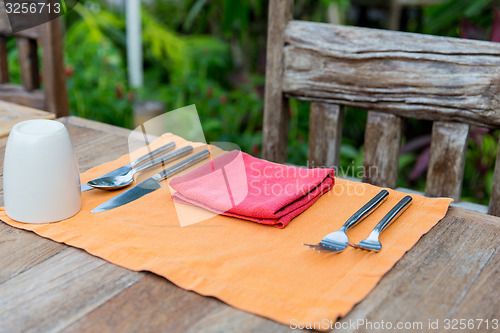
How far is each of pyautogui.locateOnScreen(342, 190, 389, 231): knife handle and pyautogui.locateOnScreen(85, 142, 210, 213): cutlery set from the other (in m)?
0.33

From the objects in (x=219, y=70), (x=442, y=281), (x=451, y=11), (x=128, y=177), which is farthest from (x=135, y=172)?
(x=219, y=70)

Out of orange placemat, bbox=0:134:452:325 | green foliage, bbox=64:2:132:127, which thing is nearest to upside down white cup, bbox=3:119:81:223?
orange placemat, bbox=0:134:452:325

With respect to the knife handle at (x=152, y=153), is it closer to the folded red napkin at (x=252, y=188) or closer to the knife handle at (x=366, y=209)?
the folded red napkin at (x=252, y=188)

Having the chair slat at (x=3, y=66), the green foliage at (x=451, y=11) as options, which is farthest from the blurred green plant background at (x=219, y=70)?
the chair slat at (x=3, y=66)

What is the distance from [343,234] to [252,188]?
0.63 feet

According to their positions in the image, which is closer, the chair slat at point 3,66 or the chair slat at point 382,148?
the chair slat at point 382,148

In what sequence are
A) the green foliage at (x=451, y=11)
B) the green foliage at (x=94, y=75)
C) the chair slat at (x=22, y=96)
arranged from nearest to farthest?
the chair slat at (x=22, y=96)
the green foliage at (x=451, y=11)
the green foliage at (x=94, y=75)

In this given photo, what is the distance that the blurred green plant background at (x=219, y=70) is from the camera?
2.58 meters

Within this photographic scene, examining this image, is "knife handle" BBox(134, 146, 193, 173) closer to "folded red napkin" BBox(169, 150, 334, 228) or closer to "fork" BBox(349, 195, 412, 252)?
"folded red napkin" BBox(169, 150, 334, 228)

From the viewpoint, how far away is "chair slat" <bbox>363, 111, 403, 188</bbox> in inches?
53.8

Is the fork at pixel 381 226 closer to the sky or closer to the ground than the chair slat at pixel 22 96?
closer to the ground

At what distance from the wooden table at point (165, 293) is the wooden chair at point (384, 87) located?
48cm

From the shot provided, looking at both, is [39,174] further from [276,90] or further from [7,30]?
[7,30]

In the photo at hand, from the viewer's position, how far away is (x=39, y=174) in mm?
805
